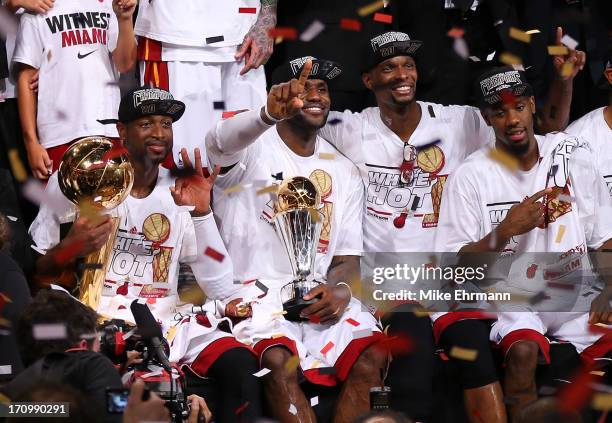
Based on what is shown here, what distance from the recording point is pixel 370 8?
6355 mm

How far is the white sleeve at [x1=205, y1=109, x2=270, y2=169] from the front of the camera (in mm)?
5391

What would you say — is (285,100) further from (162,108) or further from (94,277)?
(94,277)

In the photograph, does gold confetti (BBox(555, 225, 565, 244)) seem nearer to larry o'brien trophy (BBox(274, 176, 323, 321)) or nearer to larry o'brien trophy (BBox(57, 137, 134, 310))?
larry o'brien trophy (BBox(274, 176, 323, 321))

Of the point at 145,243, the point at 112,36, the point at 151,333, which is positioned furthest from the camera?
the point at 112,36

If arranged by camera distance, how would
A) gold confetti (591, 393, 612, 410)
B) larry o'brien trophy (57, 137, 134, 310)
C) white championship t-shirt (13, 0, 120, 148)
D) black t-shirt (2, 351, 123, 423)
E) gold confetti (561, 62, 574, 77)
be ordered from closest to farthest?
black t-shirt (2, 351, 123, 423)
gold confetti (591, 393, 612, 410)
larry o'brien trophy (57, 137, 134, 310)
white championship t-shirt (13, 0, 120, 148)
gold confetti (561, 62, 574, 77)

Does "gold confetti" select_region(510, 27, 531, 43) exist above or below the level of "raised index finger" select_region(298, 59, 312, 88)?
above

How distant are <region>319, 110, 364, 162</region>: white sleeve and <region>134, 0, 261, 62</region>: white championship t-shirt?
57 centimetres

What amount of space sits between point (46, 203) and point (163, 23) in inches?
42.0

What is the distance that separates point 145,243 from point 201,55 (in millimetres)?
1030

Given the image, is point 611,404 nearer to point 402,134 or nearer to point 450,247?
point 450,247

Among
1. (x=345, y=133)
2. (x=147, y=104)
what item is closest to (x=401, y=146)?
(x=345, y=133)

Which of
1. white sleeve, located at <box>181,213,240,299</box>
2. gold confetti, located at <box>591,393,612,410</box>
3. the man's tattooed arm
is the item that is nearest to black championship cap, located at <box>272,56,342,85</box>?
the man's tattooed arm

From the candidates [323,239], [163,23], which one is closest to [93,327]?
[323,239]

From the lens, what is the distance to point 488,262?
5.61m
